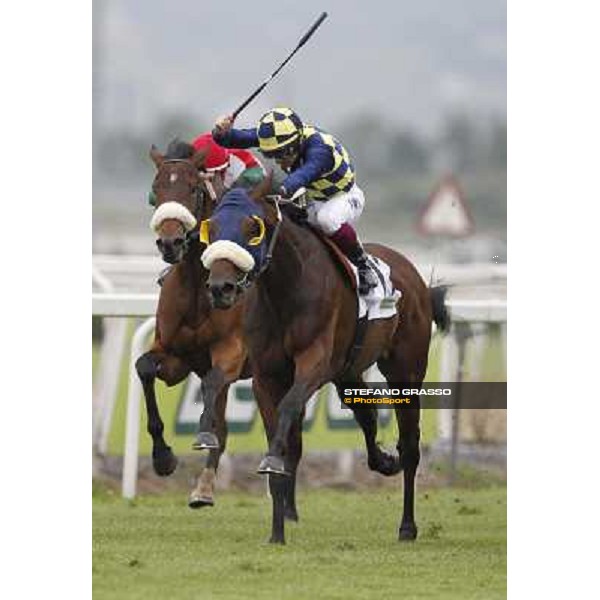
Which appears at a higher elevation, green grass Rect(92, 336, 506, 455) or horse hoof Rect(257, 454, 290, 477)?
horse hoof Rect(257, 454, 290, 477)

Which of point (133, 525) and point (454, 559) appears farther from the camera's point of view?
point (133, 525)

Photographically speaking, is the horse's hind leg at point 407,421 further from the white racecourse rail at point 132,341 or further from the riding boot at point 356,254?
the white racecourse rail at point 132,341

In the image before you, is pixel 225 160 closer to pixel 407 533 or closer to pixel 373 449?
pixel 373 449

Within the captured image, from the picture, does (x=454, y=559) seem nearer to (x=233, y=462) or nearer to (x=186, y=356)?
(x=186, y=356)

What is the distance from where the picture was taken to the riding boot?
898 centimetres

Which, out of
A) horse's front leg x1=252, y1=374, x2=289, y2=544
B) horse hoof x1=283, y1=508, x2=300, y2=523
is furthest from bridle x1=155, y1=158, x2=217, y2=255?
horse hoof x1=283, y1=508, x2=300, y2=523

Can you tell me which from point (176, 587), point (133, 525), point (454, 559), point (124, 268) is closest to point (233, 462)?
point (124, 268)

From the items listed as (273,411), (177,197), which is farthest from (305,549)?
(177,197)

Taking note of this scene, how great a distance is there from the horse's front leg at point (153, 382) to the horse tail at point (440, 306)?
121cm

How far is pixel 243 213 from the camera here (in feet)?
26.5

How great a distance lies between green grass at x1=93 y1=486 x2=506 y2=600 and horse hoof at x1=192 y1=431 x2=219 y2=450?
42 centimetres

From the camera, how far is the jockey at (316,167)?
8.66 metres

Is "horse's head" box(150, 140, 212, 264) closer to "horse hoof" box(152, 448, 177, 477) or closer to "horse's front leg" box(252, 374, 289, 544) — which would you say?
"horse's front leg" box(252, 374, 289, 544)
